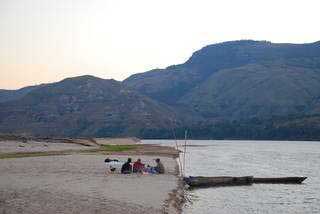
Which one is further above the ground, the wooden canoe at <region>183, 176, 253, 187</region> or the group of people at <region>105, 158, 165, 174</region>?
the group of people at <region>105, 158, 165, 174</region>

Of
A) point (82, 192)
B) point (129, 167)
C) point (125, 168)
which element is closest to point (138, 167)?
point (129, 167)

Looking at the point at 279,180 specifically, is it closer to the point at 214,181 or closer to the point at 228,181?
the point at 228,181

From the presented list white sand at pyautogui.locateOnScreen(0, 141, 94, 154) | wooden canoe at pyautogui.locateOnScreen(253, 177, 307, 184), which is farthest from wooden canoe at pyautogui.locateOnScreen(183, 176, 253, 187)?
white sand at pyautogui.locateOnScreen(0, 141, 94, 154)

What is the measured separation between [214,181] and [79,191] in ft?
71.6

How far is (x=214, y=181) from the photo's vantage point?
50.1 metres

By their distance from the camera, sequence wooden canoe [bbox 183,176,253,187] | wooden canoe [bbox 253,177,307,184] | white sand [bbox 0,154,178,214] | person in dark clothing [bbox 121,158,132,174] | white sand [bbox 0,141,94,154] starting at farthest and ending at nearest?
white sand [bbox 0,141,94,154] < wooden canoe [bbox 253,177,307,184] < wooden canoe [bbox 183,176,253,187] < person in dark clothing [bbox 121,158,132,174] < white sand [bbox 0,154,178,214]

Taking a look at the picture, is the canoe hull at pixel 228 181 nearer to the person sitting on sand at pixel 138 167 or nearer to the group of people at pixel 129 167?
the group of people at pixel 129 167

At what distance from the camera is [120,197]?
2980 cm

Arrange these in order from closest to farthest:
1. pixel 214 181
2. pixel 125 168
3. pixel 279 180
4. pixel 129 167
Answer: pixel 125 168
pixel 129 167
pixel 214 181
pixel 279 180

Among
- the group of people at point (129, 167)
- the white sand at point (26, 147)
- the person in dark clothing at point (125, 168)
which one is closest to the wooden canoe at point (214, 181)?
the group of people at point (129, 167)

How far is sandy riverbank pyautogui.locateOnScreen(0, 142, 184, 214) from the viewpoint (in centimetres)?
2470

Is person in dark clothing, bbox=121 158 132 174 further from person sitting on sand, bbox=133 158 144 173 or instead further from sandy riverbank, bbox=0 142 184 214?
sandy riverbank, bbox=0 142 184 214

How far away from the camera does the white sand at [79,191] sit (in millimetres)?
24656

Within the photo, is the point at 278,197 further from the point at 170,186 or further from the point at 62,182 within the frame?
the point at 62,182
